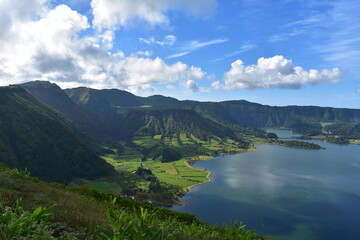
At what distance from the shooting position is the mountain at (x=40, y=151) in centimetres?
15525

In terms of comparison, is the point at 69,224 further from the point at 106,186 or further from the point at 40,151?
the point at 40,151

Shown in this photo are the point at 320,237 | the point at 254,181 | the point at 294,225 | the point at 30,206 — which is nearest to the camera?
the point at 30,206

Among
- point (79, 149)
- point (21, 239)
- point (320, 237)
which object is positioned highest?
point (21, 239)

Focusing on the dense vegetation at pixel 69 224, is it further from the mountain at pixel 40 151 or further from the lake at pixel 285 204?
the mountain at pixel 40 151

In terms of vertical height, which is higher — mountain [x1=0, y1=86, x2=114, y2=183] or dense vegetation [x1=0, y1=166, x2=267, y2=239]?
dense vegetation [x1=0, y1=166, x2=267, y2=239]

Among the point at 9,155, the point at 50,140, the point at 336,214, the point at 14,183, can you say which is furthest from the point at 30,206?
the point at 50,140

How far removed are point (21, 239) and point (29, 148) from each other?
190m

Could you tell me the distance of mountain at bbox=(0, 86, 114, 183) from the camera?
155250 millimetres

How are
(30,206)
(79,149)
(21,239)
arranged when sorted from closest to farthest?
1. (21,239)
2. (30,206)
3. (79,149)

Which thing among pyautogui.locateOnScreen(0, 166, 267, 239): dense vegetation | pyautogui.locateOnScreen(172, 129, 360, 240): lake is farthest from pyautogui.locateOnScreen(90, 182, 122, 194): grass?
pyautogui.locateOnScreen(0, 166, 267, 239): dense vegetation

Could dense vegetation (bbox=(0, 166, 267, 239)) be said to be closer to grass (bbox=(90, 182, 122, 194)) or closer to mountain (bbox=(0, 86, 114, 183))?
grass (bbox=(90, 182, 122, 194))

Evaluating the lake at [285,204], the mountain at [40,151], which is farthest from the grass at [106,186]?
the lake at [285,204]

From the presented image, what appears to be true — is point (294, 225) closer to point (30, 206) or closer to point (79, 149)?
point (30, 206)

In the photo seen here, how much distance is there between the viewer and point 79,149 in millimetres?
196000
